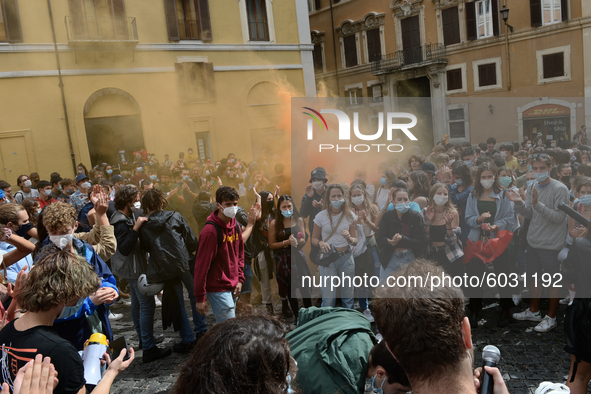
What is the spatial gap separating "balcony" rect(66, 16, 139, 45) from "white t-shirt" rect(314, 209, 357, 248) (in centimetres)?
1322

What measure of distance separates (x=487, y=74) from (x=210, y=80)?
44.0ft

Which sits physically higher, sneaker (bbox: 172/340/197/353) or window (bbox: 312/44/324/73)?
window (bbox: 312/44/324/73)

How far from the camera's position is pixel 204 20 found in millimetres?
16594

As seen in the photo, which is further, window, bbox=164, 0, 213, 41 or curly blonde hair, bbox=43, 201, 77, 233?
window, bbox=164, 0, 213, 41

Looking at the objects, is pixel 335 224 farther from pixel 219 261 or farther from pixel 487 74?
pixel 487 74

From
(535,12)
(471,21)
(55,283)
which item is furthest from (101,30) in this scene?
(535,12)

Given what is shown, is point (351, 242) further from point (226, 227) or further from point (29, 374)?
point (29, 374)

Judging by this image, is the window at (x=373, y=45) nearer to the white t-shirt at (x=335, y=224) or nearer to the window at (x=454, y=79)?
the window at (x=454, y=79)

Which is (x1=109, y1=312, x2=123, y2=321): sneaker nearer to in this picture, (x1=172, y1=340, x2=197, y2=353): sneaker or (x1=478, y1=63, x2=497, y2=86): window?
(x1=172, y1=340, x2=197, y2=353): sneaker

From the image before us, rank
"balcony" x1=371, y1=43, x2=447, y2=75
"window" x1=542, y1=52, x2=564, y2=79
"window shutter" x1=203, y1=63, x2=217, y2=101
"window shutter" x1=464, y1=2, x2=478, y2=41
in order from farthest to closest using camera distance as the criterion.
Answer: "balcony" x1=371, y1=43, x2=447, y2=75
"window shutter" x1=464, y1=2, x2=478, y2=41
"window" x1=542, y1=52, x2=564, y2=79
"window shutter" x1=203, y1=63, x2=217, y2=101

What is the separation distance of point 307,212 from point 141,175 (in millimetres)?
6321

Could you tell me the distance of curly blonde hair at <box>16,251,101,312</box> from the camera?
2199mm

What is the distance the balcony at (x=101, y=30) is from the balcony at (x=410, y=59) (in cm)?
1493

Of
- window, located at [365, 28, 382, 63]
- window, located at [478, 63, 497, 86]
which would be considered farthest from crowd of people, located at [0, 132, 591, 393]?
window, located at [365, 28, 382, 63]
